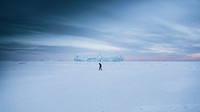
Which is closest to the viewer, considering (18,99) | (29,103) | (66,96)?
(29,103)

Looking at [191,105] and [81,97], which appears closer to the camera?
[191,105]

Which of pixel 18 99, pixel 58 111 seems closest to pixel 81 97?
pixel 58 111

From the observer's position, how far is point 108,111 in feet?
17.0

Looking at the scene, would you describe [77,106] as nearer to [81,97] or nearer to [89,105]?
[89,105]

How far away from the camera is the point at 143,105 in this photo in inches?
227

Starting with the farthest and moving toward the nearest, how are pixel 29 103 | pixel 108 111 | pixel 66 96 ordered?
pixel 66 96
pixel 29 103
pixel 108 111

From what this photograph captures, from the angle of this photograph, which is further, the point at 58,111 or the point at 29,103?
the point at 29,103

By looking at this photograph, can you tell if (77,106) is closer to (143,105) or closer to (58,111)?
(58,111)

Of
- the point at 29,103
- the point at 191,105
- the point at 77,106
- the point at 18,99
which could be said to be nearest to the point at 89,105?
the point at 77,106

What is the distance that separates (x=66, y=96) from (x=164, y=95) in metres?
3.83

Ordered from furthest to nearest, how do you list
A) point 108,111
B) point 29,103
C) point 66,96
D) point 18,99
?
point 66,96 < point 18,99 < point 29,103 < point 108,111

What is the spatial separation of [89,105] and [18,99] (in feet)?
8.76

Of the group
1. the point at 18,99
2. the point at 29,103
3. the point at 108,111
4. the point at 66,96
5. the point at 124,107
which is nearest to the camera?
the point at 108,111

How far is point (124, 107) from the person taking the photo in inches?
219
